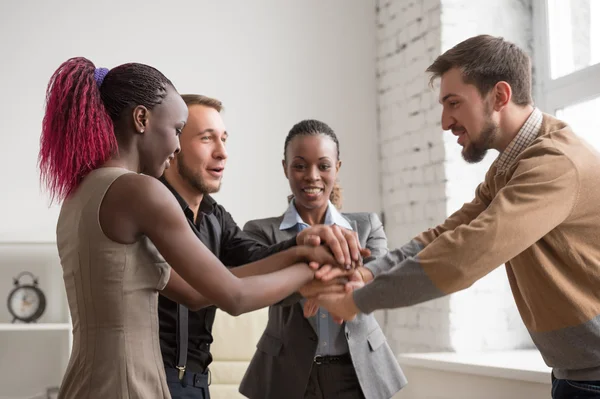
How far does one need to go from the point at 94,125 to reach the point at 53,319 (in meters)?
2.54

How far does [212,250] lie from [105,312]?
89 cm

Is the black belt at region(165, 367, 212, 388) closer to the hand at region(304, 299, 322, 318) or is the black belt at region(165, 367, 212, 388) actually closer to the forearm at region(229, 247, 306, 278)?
the forearm at region(229, 247, 306, 278)

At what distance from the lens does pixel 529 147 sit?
6.63ft

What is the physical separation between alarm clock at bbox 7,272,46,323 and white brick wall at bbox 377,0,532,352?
6.16 ft

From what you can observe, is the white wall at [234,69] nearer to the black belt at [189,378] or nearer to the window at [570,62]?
the window at [570,62]

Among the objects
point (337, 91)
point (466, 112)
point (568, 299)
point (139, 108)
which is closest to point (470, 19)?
point (337, 91)

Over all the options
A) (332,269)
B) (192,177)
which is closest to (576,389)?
(332,269)

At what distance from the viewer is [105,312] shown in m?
1.55

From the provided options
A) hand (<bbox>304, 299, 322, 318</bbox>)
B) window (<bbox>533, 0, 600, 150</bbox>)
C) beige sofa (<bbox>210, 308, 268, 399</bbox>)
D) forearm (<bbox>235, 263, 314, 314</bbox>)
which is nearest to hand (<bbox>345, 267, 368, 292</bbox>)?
hand (<bbox>304, 299, 322, 318</bbox>)

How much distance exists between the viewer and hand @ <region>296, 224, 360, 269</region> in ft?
7.70

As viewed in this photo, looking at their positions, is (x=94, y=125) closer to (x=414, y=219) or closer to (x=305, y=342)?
(x=305, y=342)

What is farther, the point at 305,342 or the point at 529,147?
the point at 305,342

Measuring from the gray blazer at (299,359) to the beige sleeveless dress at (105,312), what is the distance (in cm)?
85

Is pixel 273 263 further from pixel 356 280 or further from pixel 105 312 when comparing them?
pixel 105 312
